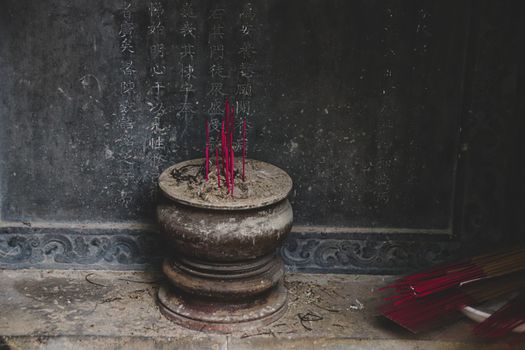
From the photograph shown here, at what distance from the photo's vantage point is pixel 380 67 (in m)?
4.03

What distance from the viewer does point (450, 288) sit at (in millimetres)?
3762

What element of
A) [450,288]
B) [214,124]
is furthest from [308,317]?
[214,124]

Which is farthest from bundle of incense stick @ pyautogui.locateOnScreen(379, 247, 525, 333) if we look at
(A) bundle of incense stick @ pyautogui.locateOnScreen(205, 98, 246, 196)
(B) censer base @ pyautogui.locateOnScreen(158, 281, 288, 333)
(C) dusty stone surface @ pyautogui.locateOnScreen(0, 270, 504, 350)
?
(A) bundle of incense stick @ pyautogui.locateOnScreen(205, 98, 246, 196)

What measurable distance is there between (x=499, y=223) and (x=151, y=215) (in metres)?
2.25

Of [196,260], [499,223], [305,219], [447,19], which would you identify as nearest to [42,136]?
[196,260]

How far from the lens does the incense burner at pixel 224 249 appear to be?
3504 mm

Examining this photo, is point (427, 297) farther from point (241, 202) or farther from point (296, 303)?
point (241, 202)

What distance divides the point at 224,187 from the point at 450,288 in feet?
4.65

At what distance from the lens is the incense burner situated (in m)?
3.50

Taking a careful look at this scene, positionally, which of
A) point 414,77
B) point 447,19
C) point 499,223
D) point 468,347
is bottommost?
point 468,347

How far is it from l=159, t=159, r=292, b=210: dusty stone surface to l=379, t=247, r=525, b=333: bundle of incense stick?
2.87 ft

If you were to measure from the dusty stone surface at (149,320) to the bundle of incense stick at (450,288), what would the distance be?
0.35ft

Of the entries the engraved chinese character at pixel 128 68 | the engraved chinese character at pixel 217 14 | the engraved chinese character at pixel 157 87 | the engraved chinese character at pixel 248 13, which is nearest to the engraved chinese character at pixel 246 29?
the engraved chinese character at pixel 248 13

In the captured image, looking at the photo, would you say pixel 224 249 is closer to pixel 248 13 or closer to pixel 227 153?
pixel 227 153
